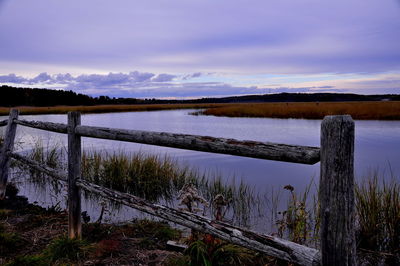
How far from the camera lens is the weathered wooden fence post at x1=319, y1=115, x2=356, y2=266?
1.98 metres

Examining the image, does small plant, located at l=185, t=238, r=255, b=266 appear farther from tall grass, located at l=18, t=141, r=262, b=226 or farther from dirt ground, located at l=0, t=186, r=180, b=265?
tall grass, located at l=18, t=141, r=262, b=226

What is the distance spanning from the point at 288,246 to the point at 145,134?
1.86m

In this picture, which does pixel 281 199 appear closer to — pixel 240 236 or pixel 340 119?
pixel 240 236

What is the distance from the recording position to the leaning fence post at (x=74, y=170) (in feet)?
14.4

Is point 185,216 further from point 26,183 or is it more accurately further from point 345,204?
point 26,183

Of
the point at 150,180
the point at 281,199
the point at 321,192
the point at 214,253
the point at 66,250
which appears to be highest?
the point at 321,192

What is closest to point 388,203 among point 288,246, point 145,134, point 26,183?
point 288,246

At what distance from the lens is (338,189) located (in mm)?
2018

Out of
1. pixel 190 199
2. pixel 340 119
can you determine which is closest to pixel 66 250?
pixel 190 199

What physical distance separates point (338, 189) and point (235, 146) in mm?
856

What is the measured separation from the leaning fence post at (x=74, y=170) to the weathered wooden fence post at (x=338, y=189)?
11.2ft

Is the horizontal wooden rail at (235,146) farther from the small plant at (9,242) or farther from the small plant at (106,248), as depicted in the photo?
the small plant at (9,242)

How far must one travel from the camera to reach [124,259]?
4.13 m

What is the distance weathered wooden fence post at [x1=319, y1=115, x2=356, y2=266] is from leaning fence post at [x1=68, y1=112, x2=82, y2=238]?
11.2 feet
